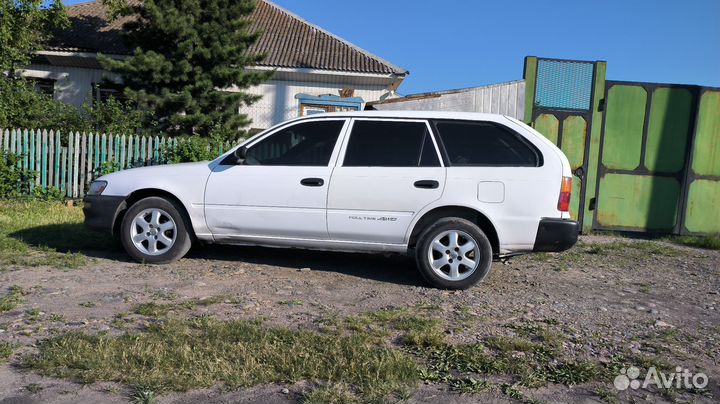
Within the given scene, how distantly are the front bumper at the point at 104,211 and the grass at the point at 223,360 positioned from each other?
2.45 m

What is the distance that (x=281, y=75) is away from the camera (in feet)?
51.2

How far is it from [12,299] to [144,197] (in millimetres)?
1794

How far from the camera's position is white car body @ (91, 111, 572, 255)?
5223mm

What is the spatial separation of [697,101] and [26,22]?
1377cm

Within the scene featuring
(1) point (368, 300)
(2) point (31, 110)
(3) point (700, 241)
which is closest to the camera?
(1) point (368, 300)

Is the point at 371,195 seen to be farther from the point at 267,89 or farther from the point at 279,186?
the point at 267,89

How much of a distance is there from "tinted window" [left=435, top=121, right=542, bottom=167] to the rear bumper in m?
0.56

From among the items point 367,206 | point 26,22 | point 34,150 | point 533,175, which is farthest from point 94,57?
point 533,175

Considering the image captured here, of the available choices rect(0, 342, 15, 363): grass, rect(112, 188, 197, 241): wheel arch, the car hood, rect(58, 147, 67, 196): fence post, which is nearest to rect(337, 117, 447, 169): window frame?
the car hood

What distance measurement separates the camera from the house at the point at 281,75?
15234 mm

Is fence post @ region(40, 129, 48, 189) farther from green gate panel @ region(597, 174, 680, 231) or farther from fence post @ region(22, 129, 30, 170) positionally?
green gate panel @ region(597, 174, 680, 231)

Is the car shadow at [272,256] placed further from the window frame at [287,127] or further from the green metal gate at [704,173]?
the green metal gate at [704,173]

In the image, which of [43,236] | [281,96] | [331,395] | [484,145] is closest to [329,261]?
[484,145]

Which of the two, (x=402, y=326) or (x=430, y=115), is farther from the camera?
(x=430, y=115)
